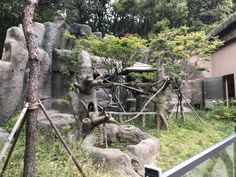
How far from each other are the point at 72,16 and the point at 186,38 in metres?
7.57

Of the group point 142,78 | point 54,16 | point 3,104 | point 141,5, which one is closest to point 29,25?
point 3,104

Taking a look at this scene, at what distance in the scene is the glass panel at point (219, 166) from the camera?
1.79 m

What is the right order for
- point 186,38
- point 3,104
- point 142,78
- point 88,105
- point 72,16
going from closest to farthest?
point 88,105 → point 3,104 → point 186,38 → point 142,78 → point 72,16

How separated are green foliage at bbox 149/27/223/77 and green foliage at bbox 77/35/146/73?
82 cm

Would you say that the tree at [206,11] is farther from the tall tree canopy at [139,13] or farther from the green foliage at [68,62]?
the green foliage at [68,62]

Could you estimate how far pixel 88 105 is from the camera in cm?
586

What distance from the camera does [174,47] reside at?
8062mm

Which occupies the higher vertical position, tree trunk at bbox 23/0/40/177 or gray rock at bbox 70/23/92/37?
gray rock at bbox 70/23/92/37

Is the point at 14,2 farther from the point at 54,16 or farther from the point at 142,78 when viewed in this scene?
the point at 142,78

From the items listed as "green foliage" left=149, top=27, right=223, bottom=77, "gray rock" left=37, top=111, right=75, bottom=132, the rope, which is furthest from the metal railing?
"green foliage" left=149, top=27, right=223, bottom=77

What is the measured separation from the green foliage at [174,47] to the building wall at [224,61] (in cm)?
169

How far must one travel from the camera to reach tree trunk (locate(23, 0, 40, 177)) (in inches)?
132

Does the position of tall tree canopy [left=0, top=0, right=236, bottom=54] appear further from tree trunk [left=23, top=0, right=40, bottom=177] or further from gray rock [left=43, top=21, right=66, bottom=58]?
tree trunk [left=23, top=0, right=40, bottom=177]

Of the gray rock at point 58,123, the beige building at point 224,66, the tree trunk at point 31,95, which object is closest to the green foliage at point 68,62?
the gray rock at point 58,123
